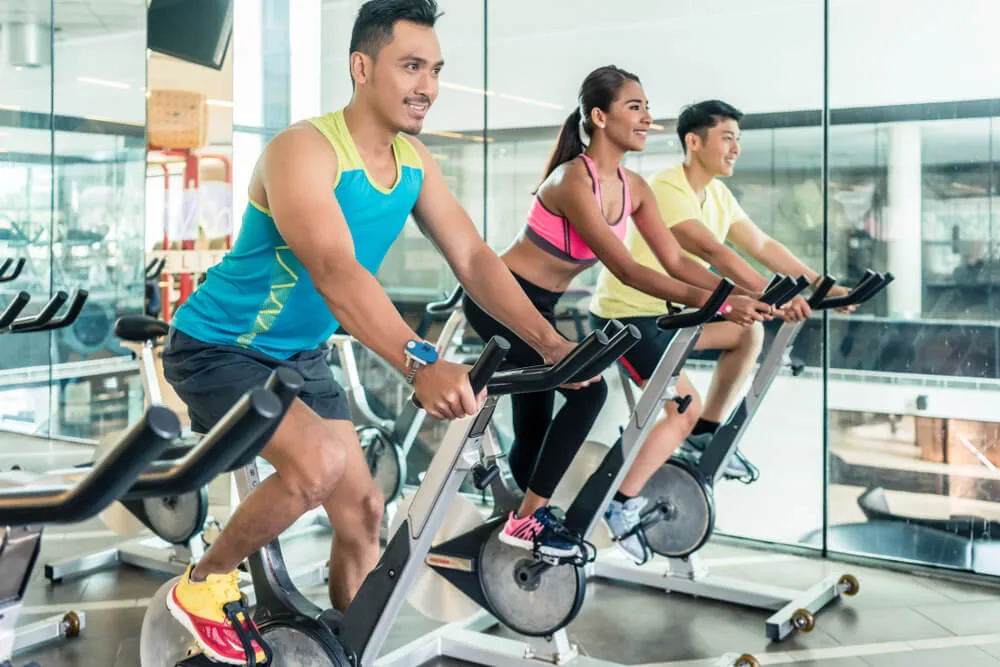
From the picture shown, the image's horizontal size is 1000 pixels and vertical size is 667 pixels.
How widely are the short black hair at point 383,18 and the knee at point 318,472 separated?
80 centimetres

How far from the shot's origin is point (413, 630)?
3508mm

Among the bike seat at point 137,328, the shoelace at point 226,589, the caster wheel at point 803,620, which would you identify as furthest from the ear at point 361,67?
the caster wheel at point 803,620

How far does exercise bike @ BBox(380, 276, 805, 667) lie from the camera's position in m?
3.04

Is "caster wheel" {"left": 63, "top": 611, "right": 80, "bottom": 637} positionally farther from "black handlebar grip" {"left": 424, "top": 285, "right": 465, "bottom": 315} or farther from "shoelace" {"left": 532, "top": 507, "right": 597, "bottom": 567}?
"black handlebar grip" {"left": 424, "top": 285, "right": 465, "bottom": 315}

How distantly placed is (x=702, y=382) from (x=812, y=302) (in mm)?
1365

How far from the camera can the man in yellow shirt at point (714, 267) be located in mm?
3621

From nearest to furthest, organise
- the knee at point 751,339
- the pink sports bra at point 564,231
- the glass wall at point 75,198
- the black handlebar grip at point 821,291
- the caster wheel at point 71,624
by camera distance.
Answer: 1. the pink sports bra at point 564,231
2. the caster wheel at point 71,624
3. the black handlebar grip at point 821,291
4. the knee at point 751,339
5. the glass wall at point 75,198

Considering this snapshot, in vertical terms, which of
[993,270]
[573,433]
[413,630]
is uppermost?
[993,270]

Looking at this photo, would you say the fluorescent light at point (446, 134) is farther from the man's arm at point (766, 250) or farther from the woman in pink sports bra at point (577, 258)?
the woman in pink sports bra at point (577, 258)

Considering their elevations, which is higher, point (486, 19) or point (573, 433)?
point (486, 19)

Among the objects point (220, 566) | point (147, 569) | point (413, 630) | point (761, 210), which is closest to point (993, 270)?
point (761, 210)

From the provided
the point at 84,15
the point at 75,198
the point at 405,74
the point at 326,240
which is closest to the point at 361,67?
the point at 405,74

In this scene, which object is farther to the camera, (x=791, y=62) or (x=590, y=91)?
(x=791, y=62)

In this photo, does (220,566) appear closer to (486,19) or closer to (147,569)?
(147,569)
